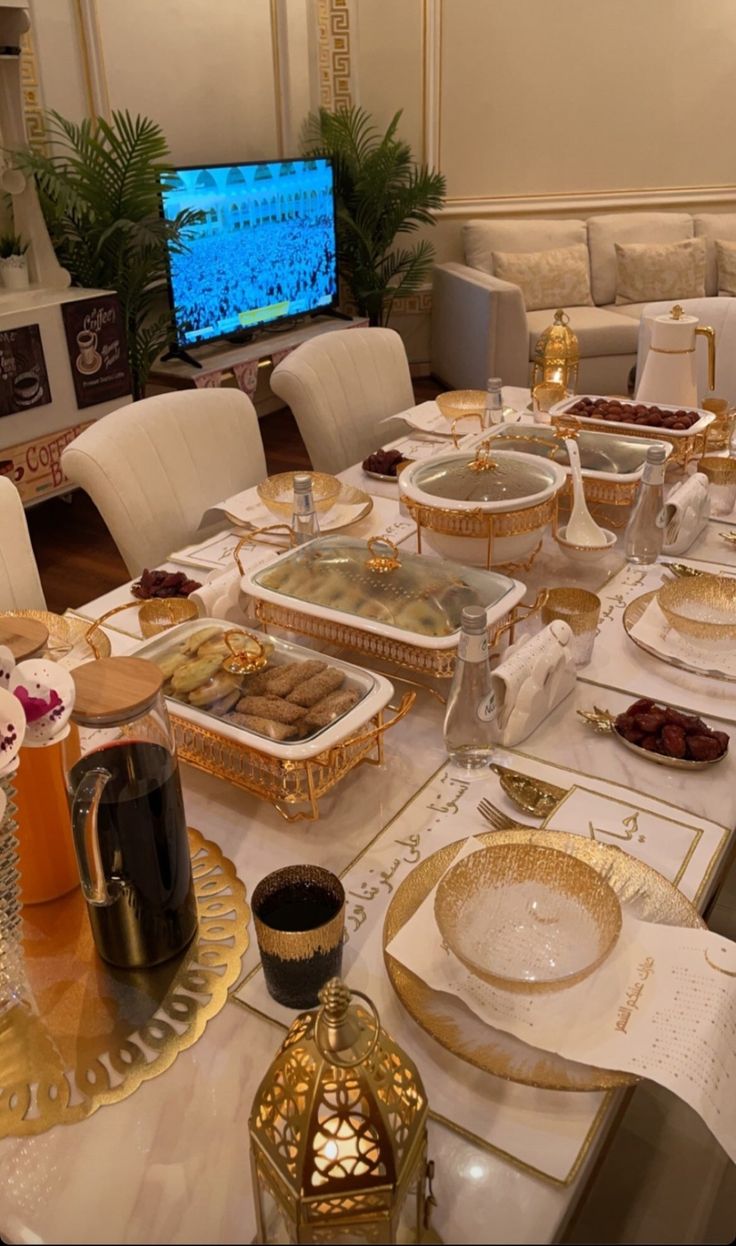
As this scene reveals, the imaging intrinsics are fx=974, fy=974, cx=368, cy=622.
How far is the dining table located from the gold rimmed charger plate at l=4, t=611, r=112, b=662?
0.03 meters

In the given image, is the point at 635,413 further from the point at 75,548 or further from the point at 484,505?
the point at 75,548

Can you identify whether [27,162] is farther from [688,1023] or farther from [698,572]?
[688,1023]

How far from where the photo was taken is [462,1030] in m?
0.66

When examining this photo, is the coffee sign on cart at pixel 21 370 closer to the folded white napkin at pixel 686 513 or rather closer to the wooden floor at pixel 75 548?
the wooden floor at pixel 75 548

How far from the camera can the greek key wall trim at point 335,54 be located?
4.29 meters

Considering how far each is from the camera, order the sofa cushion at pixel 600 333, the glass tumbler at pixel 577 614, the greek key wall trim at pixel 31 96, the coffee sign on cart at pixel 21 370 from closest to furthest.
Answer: the glass tumbler at pixel 577 614 → the coffee sign on cart at pixel 21 370 → the greek key wall trim at pixel 31 96 → the sofa cushion at pixel 600 333

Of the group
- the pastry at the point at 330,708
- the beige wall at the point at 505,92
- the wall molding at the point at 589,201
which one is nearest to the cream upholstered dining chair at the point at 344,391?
the pastry at the point at 330,708

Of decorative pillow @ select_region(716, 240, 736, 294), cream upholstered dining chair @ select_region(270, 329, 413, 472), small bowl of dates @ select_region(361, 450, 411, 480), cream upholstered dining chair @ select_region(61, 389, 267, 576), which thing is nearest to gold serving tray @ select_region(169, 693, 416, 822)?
cream upholstered dining chair @ select_region(61, 389, 267, 576)

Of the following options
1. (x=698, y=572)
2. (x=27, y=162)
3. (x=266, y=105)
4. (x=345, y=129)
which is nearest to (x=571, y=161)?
(x=345, y=129)

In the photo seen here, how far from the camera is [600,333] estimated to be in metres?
4.24

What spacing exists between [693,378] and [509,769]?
3.54 ft

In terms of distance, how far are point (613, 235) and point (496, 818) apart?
14.4 feet

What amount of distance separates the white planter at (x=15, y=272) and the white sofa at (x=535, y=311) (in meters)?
1.83

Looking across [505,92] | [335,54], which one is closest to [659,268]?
[505,92]
